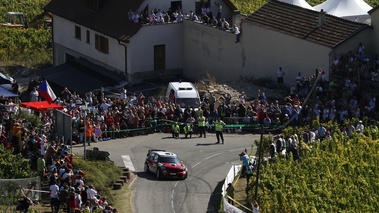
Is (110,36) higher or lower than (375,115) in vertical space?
higher

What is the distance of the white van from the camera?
209 feet

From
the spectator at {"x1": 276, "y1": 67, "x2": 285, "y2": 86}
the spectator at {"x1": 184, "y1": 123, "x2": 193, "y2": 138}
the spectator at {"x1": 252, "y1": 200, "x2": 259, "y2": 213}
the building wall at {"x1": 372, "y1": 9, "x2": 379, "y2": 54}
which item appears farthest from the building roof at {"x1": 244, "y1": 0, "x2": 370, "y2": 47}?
the spectator at {"x1": 252, "y1": 200, "x2": 259, "y2": 213}

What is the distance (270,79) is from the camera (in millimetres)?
68188

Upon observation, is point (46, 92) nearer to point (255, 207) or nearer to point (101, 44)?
point (255, 207)

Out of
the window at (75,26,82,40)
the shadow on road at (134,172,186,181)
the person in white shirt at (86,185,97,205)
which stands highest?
the window at (75,26,82,40)

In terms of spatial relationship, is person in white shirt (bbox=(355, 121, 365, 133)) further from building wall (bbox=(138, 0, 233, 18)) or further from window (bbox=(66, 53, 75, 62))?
window (bbox=(66, 53, 75, 62))

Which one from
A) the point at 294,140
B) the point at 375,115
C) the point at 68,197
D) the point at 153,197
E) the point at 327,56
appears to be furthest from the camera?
the point at 327,56

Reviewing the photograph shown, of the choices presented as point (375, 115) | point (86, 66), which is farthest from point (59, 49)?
point (375, 115)

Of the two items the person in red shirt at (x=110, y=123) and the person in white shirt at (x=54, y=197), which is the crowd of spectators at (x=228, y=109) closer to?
the person in red shirt at (x=110, y=123)

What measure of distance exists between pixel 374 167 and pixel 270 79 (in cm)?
1709

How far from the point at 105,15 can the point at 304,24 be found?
1357 cm

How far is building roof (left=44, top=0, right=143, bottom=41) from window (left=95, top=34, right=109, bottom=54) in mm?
593

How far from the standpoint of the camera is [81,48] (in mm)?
77500

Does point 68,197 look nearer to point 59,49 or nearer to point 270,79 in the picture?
point 270,79
